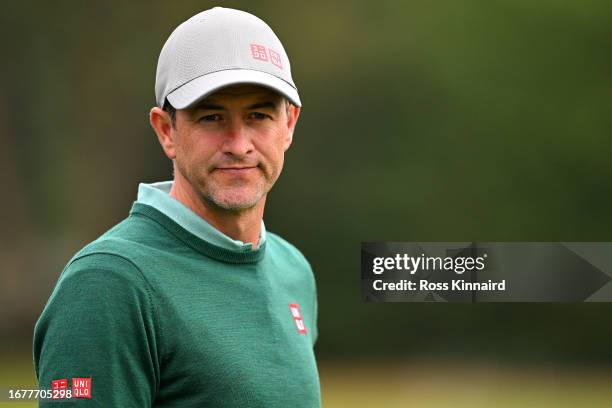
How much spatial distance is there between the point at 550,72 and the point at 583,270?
4.78m

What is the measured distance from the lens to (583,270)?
359 centimetres

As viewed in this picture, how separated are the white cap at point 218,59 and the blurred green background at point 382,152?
5.47 metres

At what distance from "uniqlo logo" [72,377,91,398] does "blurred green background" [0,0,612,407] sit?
5.63 meters

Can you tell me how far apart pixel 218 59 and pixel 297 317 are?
1.64ft

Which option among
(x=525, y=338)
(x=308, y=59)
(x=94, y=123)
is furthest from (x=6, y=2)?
(x=525, y=338)

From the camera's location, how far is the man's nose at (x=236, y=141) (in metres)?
1.54

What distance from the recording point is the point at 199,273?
152 centimetres

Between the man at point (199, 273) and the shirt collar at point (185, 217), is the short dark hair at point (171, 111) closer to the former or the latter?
the man at point (199, 273)

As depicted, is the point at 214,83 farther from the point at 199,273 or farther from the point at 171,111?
the point at 199,273

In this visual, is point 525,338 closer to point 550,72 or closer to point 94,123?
point 550,72

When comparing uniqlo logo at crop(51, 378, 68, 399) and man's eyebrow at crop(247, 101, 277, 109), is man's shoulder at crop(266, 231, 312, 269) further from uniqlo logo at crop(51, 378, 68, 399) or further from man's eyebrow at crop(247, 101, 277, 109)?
uniqlo logo at crop(51, 378, 68, 399)

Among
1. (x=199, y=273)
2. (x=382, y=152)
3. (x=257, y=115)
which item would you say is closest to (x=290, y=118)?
(x=257, y=115)

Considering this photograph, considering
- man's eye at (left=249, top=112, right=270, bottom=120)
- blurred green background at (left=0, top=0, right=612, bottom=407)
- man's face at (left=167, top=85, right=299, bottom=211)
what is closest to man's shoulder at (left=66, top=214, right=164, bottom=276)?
man's face at (left=167, top=85, right=299, bottom=211)

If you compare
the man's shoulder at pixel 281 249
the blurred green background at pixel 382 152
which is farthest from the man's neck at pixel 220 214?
the blurred green background at pixel 382 152
